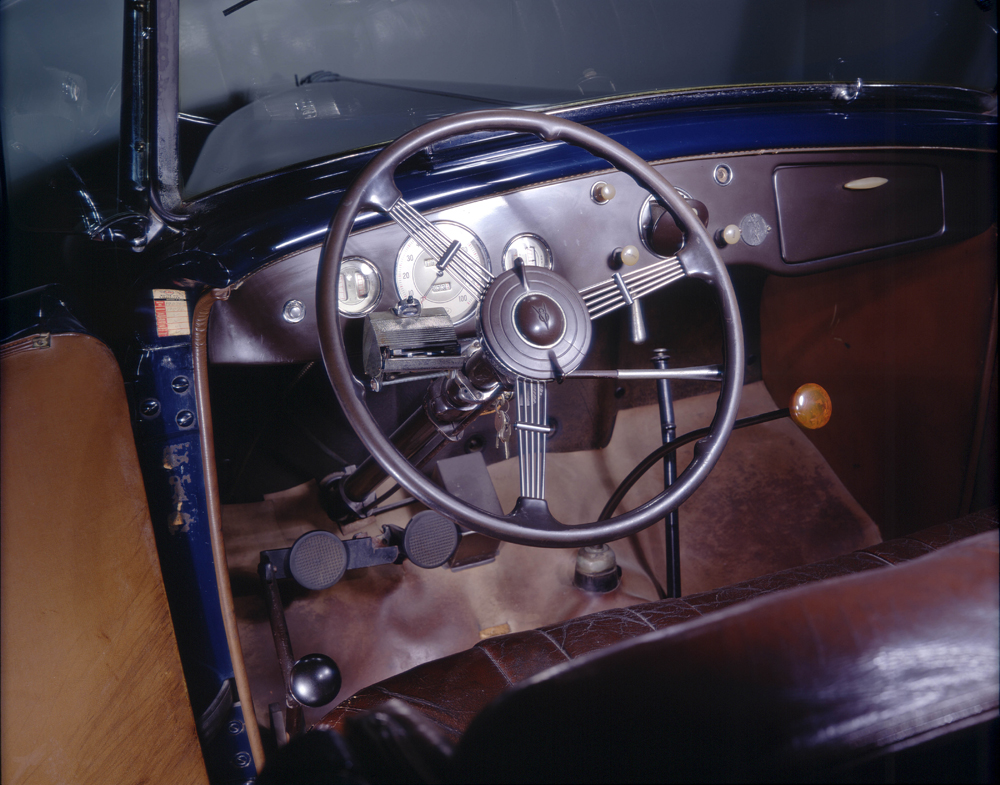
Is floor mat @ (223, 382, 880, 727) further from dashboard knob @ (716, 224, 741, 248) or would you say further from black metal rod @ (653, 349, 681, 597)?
dashboard knob @ (716, 224, 741, 248)

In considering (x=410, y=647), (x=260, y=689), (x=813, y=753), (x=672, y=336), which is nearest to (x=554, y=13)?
(x=672, y=336)

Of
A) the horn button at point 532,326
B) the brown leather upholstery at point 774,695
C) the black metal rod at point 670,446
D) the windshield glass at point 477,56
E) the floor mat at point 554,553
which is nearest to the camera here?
the brown leather upholstery at point 774,695

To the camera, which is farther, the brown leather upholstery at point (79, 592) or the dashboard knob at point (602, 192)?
the dashboard knob at point (602, 192)

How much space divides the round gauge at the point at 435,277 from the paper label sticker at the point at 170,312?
1.18 feet

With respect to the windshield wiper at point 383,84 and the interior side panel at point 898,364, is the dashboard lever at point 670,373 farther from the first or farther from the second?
the interior side panel at point 898,364

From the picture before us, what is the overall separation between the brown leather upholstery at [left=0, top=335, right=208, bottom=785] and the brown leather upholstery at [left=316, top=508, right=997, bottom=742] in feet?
0.87

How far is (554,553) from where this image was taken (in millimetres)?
1812

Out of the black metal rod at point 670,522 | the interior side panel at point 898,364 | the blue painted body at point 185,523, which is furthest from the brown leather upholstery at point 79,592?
the interior side panel at point 898,364

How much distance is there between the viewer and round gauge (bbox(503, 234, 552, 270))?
111 cm

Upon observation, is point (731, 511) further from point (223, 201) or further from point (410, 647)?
point (223, 201)

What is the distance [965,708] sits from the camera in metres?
0.36

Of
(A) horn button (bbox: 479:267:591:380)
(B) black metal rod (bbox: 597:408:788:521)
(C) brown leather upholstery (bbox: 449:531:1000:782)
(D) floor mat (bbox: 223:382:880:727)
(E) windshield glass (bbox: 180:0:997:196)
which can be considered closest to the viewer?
(C) brown leather upholstery (bbox: 449:531:1000:782)

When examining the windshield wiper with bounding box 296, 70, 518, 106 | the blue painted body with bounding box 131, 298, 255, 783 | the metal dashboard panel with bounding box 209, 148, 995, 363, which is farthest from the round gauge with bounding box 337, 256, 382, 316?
the windshield wiper with bounding box 296, 70, 518, 106

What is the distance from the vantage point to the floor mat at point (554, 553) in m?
1.53
